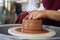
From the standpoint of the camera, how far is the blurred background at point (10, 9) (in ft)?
7.14

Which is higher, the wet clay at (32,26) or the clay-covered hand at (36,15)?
the clay-covered hand at (36,15)

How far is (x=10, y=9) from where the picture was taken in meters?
2.22

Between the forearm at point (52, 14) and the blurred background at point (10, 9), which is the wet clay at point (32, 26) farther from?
the blurred background at point (10, 9)

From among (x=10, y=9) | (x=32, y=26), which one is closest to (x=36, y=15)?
(x=32, y=26)

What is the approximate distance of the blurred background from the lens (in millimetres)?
2176

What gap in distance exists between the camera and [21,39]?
37 centimetres

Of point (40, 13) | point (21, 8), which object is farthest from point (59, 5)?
point (21, 8)

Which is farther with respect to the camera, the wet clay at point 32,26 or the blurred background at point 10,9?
the blurred background at point 10,9

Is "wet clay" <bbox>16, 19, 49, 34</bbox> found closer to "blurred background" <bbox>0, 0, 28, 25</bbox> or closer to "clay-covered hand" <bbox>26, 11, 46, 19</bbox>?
"clay-covered hand" <bbox>26, 11, 46, 19</bbox>

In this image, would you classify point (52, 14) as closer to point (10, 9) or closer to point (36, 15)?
point (36, 15)

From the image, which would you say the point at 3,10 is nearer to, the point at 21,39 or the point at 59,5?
the point at 59,5

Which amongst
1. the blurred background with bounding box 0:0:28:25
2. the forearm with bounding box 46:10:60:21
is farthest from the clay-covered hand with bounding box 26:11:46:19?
the blurred background with bounding box 0:0:28:25

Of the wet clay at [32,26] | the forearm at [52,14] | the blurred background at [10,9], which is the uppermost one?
the forearm at [52,14]

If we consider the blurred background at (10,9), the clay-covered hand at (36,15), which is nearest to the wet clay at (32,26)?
the clay-covered hand at (36,15)
